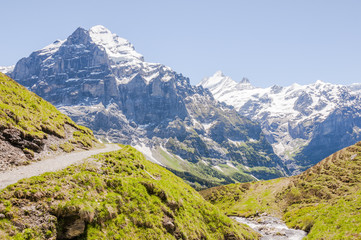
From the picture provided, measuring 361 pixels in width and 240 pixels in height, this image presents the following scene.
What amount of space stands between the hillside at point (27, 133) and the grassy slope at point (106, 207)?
9411mm

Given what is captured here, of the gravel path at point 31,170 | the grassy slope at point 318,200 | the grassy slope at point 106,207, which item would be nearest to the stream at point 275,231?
the grassy slope at point 318,200

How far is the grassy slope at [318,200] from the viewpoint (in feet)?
131

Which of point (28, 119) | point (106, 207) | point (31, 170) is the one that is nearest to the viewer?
point (106, 207)

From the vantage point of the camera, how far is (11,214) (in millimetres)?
17266

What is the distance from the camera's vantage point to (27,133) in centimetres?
3444

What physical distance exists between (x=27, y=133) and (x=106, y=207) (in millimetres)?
19811

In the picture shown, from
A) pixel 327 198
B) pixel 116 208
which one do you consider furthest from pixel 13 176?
pixel 327 198

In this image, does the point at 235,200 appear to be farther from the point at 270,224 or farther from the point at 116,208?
the point at 116,208

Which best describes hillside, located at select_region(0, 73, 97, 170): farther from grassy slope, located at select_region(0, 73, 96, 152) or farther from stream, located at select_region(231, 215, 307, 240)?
stream, located at select_region(231, 215, 307, 240)

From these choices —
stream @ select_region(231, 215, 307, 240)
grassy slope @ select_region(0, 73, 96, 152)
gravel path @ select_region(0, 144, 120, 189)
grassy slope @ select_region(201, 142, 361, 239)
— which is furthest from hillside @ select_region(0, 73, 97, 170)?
grassy slope @ select_region(201, 142, 361, 239)

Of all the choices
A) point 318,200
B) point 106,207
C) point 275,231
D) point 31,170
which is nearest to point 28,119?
point 31,170

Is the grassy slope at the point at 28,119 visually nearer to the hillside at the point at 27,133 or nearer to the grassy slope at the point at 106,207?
the hillside at the point at 27,133

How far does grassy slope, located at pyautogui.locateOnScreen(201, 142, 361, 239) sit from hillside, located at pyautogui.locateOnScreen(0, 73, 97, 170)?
146 feet

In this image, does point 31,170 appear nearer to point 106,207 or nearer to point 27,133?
point 27,133
